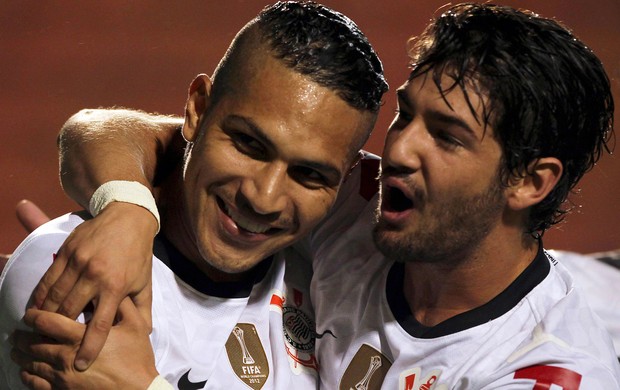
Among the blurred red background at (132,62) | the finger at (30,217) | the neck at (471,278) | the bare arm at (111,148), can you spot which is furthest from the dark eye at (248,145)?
the blurred red background at (132,62)

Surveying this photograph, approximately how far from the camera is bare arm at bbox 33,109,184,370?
173 cm

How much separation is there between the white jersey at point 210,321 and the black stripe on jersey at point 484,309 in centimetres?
26

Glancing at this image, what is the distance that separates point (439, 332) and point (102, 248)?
904mm

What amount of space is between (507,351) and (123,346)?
90 centimetres

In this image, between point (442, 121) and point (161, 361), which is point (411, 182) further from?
point (161, 361)

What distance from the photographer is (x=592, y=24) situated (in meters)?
6.29

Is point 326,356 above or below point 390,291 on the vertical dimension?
below

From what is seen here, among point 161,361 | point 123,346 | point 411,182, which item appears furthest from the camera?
point 411,182

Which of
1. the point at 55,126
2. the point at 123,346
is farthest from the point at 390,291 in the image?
the point at 55,126

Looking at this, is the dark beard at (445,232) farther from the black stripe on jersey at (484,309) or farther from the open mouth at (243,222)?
the open mouth at (243,222)

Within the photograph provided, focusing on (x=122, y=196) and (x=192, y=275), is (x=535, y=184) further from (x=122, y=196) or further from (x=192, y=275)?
(x=122, y=196)

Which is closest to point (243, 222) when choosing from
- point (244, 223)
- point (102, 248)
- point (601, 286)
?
point (244, 223)

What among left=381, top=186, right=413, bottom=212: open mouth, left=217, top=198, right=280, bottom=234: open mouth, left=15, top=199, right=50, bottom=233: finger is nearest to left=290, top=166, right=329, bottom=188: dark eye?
left=217, top=198, right=280, bottom=234: open mouth

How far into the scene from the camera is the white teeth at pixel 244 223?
81.3 inches
